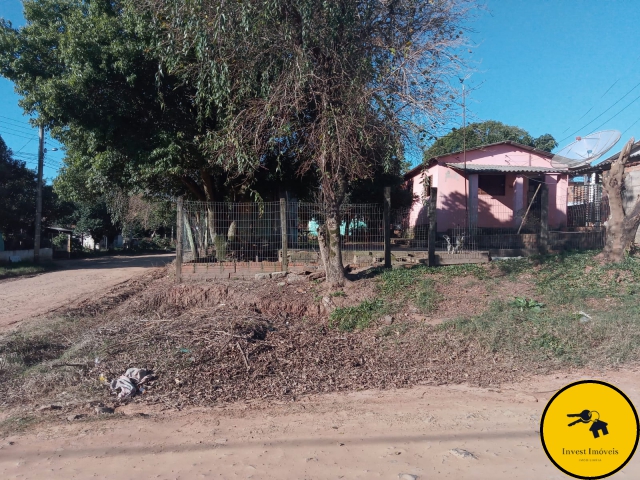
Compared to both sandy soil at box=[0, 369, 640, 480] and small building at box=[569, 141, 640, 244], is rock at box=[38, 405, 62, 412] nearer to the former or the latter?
sandy soil at box=[0, 369, 640, 480]

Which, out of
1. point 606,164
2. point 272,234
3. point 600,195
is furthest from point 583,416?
point 606,164

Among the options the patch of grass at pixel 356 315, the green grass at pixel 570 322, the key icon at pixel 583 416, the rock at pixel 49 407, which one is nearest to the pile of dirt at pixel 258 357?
the patch of grass at pixel 356 315

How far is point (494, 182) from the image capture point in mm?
20750

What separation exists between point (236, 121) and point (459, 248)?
232 inches

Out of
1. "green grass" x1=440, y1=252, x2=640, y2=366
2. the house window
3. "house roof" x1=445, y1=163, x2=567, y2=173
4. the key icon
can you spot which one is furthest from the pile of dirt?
the house window

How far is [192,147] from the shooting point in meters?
12.0

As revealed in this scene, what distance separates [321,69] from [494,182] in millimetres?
13829

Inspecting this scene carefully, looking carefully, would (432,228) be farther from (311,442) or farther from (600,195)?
(311,442)

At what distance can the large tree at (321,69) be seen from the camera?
862cm

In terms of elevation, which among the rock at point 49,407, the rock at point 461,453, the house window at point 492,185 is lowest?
the rock at point 49,407

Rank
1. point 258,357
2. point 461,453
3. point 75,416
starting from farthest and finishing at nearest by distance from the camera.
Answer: point 258,357
point 75,416
point 461,453

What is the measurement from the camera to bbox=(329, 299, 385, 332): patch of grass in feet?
27.6

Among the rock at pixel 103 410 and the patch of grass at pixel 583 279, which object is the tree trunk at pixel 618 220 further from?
the rock at pixel 103 410

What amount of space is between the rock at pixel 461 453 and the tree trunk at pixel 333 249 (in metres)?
5.85
